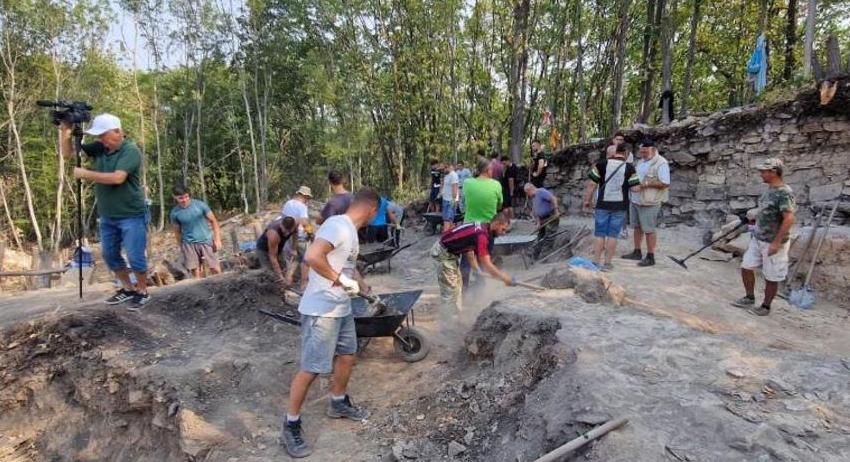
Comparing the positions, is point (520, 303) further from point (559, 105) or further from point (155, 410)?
point (559, 105)

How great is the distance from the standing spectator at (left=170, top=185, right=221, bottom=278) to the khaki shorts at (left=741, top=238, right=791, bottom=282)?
6150mm

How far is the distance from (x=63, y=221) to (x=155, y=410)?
22725 millimetres

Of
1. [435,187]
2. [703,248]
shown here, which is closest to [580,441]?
[703,248]

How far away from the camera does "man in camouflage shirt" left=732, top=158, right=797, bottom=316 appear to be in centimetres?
447

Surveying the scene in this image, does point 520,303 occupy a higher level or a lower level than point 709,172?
lower

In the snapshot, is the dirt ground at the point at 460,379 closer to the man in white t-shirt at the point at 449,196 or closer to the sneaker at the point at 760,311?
the sneaker at the point at 760,311

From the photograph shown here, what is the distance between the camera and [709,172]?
28.4 ft

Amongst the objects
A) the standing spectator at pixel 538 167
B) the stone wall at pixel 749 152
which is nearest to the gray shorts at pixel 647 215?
the stone wall at pixel 749 152

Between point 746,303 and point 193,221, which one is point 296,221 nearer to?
point 193,221

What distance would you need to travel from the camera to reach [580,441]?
2.23 metres

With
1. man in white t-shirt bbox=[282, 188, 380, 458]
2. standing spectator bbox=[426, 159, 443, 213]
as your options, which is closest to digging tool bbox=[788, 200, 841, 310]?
man in white t-shirt bbox=[282, 188, 380, 458]

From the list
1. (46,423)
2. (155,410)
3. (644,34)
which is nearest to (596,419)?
(155,410)

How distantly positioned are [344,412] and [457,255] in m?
2.02

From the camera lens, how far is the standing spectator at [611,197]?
5.84 metres
